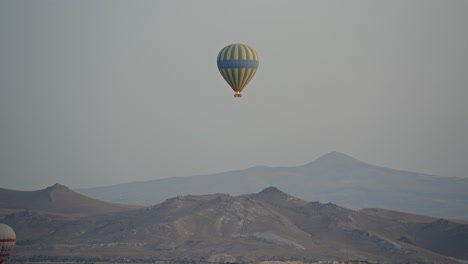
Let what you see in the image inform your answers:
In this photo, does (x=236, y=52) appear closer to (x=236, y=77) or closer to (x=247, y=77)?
(x=236, y=77)

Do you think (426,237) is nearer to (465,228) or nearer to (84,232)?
(465,228)

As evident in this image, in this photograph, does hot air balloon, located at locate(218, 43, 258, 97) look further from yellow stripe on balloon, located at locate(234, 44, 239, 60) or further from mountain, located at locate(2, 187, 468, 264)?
mountain, located at locate(2, 187, 468, 264)

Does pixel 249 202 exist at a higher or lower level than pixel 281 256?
higher

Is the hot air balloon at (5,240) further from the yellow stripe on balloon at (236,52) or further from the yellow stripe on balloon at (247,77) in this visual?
the yellow stripe on balloon at (236,52)

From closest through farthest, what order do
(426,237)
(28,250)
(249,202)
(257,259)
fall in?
1. (257,259)
2. (28,250)
3. (426,237)
4. (249,202)

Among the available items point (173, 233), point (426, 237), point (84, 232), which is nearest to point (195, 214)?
point (173, 233)

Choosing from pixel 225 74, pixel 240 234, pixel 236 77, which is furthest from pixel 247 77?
pixel 240 234

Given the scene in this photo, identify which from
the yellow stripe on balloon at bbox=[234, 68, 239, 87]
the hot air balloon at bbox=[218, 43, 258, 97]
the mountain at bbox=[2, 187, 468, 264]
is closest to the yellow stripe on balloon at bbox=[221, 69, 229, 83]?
the hot air balloon at bbox=[218, 43, 258, 97]
